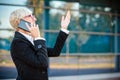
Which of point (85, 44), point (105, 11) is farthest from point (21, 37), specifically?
point (105, 11)

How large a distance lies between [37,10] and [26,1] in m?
0.40

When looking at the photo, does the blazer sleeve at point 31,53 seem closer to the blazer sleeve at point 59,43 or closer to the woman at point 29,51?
the woman at point 29,51

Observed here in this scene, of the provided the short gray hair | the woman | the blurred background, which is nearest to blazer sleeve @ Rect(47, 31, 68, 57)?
the woman

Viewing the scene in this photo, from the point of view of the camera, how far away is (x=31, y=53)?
2.75m

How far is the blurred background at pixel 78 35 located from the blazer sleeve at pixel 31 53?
572 centimetres

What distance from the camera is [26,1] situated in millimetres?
8844

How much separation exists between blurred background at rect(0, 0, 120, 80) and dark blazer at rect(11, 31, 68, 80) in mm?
5714

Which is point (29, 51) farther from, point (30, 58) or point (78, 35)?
point (78, 35)

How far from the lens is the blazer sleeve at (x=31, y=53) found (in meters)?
2.72

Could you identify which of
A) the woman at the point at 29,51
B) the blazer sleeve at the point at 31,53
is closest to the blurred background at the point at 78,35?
the woman at the point at 29,51

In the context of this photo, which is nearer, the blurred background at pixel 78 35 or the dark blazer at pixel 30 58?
the dark blazer at pixel 30 58

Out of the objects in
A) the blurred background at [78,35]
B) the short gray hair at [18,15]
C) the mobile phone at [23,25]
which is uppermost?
the short gray hair at [18,15]

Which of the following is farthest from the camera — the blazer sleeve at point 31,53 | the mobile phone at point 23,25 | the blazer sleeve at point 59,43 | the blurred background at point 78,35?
the blurred background at point 78,35

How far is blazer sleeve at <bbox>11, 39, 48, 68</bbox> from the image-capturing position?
272 cm
